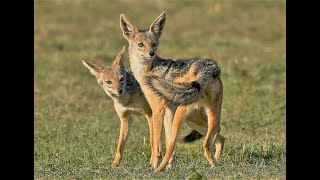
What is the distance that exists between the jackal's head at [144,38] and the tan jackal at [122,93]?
30cm

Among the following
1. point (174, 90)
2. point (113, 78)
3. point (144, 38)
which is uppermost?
point (144, 38)

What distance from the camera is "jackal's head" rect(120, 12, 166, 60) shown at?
10.0 metres

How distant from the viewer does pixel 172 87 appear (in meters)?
8.87

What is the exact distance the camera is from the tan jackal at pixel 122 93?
10102 mm

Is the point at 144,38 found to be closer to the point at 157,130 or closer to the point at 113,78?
the point at 113,78

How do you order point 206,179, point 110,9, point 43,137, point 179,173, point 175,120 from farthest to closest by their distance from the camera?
point 110,9
point 43,137
point 175,120
point 179,173
point 206,179

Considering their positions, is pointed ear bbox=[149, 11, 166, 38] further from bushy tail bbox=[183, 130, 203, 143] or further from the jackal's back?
bushy tail bbox=[183, 130, 203, 143]

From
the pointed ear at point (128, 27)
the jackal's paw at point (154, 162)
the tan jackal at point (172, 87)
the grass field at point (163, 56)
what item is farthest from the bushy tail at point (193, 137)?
the pointed ear at point (128, 27)

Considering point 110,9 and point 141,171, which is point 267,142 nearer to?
point 141,171

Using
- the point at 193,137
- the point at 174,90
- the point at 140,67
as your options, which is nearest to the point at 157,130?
the point at 140,67

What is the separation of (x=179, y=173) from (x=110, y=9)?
1491cm

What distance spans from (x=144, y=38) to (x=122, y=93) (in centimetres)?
72
